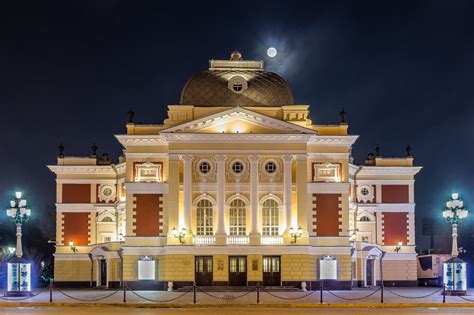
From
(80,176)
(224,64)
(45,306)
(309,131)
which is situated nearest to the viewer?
(45,306)

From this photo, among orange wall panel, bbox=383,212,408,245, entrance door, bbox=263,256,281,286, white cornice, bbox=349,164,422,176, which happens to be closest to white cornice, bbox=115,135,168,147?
entrance door, bbox=263,256,281,286

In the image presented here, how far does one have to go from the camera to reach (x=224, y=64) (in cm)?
6944

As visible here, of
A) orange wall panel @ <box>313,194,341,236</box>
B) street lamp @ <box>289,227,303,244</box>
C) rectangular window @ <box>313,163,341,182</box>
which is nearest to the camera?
street lamp @ <box>289,227,303,244</box>

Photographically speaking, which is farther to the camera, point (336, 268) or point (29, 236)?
point (29, 236)

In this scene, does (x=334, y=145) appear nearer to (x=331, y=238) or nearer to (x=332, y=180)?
(x=332, y=180)

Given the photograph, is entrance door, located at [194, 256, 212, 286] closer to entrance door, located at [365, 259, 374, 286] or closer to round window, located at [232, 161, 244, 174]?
round window, located at [232, 161, 244, 174]

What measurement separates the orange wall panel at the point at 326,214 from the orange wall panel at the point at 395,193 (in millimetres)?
9571

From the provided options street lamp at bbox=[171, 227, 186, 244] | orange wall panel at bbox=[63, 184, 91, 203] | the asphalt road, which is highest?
orange wall panel at bbox=[63, 184, 91, 203]

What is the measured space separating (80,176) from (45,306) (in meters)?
28.7

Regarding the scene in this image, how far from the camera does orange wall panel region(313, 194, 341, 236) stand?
6544 cm

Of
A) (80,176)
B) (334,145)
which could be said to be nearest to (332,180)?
(334,145)

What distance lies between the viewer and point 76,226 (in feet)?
243

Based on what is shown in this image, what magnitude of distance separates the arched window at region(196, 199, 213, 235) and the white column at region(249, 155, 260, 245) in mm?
→ 3014

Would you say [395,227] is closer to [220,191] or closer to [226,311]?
[220,191]
